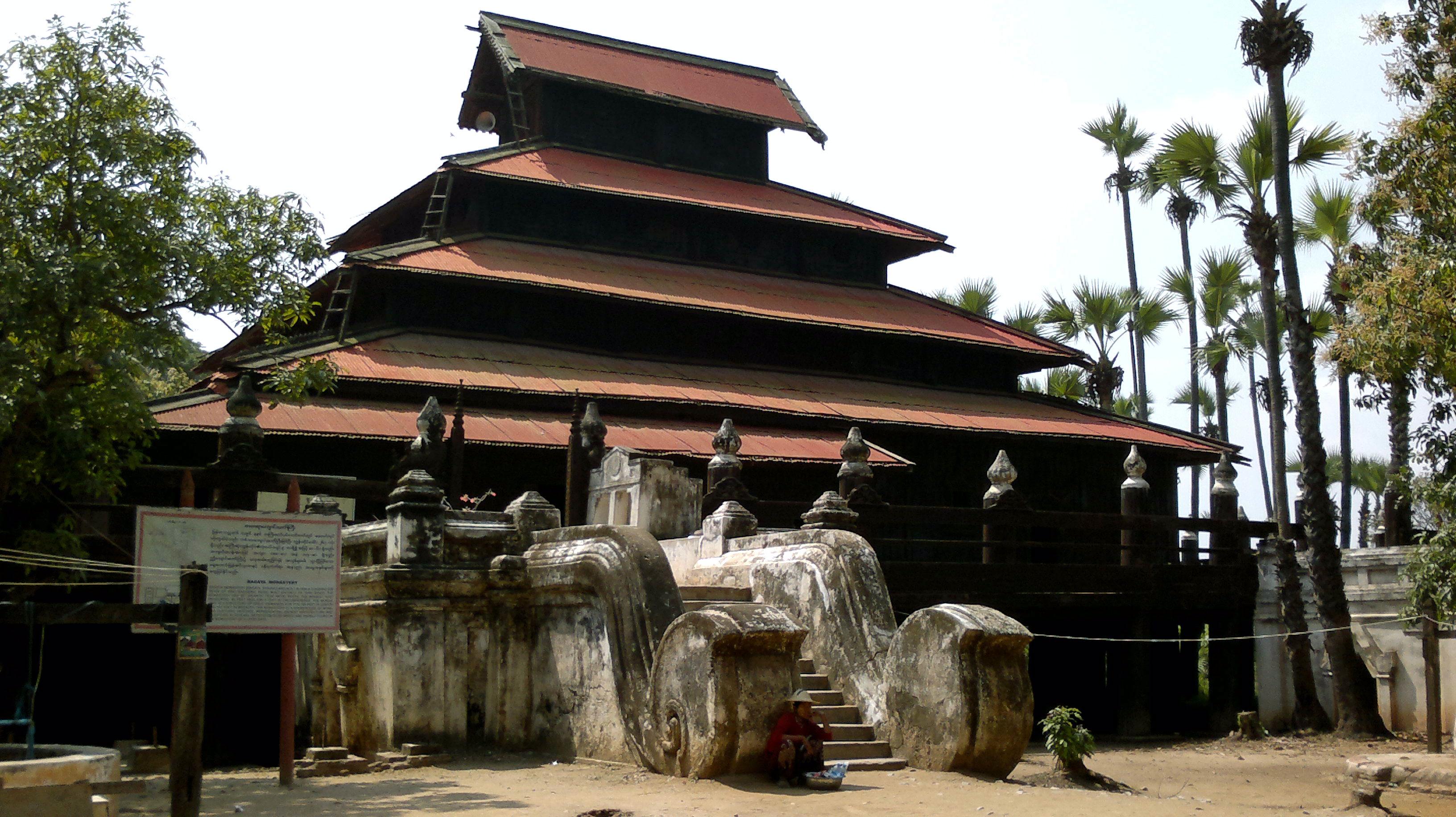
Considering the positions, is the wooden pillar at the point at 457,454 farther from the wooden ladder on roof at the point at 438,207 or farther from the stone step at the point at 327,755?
the wooden ladder on roof at the point at 438,207

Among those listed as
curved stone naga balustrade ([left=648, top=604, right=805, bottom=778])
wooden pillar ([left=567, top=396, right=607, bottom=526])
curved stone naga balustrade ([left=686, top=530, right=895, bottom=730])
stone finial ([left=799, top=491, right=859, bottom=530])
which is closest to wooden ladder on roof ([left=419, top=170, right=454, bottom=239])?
wooden pillar ([left=567, top=396, right=607, bottom=526])

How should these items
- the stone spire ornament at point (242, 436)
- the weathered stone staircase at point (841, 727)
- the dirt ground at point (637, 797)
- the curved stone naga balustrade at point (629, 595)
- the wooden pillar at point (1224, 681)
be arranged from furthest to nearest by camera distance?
the wooden pillar at point (1224, 681) < the stone spire ornament at point (242, 436) < the curved stone naga balustrade at point (629, 595) < the weathered stone staircase at point (841, 727) < the dirt ground at point (637, 797)

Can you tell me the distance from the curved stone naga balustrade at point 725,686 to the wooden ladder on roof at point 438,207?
49.4ft

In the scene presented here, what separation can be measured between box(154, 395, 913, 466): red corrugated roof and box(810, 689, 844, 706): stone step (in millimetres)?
7161

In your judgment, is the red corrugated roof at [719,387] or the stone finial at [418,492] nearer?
the stone finial at [418,492]

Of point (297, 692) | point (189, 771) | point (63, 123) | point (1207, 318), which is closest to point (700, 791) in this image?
point (189, 771)

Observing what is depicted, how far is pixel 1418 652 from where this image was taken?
19406 millimetres

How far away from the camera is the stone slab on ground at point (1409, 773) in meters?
11.4

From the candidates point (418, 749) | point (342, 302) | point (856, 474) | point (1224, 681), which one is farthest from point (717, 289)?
point (418, 749)

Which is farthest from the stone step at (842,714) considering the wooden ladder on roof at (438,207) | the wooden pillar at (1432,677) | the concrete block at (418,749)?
the wooden ladder on roof at (438,207)

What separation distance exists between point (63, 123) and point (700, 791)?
7017 mm

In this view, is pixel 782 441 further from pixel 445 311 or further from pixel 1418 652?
pixel 1418 652

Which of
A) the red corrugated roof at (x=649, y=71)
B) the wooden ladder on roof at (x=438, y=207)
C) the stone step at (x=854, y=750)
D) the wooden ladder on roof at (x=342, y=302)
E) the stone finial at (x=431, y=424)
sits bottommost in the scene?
the stone step at (x=854, y=750)

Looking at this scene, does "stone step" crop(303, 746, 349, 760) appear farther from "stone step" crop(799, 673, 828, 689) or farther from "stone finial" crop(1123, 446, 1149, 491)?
"stone finial" crop(1123, 446, 1149, 491)
